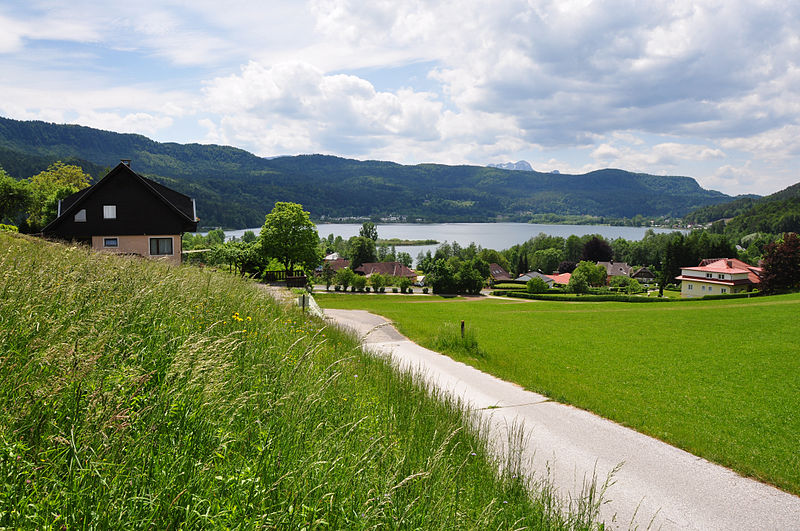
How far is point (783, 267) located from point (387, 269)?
79.2 meters

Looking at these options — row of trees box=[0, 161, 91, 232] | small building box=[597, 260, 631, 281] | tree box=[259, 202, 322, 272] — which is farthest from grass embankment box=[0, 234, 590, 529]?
small building box=[597, 260, 631, 281]

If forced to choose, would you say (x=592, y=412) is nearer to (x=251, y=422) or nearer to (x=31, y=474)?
(x=251, y=422)

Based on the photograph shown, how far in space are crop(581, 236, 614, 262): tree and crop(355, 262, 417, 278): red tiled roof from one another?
51816 millimetres

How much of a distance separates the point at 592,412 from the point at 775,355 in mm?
11407

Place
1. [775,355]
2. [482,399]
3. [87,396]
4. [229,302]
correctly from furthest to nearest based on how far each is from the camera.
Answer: [775,355] < [482,399] < [229,302] < [87,396]

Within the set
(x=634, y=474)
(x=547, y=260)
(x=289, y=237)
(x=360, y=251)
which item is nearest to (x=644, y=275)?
(x=547, y=260)

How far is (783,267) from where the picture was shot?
5778 centimetres

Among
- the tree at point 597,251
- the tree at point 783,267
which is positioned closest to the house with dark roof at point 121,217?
the tree at point 783,267

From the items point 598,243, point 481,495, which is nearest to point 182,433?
point 481,495

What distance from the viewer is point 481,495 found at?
14.5ft

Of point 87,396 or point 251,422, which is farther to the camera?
point 251,422

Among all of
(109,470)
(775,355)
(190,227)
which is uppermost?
(190,227)

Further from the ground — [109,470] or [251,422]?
[109,470]

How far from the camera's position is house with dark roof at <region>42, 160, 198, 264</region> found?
28469mm
